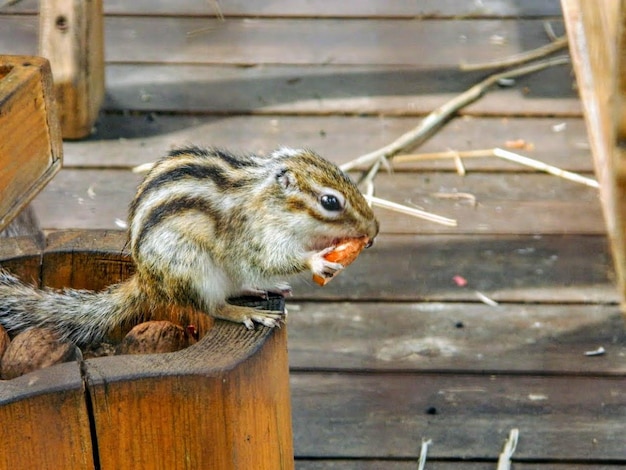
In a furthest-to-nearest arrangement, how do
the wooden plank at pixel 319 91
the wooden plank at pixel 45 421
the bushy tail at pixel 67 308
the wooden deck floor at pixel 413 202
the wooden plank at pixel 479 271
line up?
the wooden plank at pixel 319 91 < the wooden plank at pixel 479 271 < the wooden deck floor at pixel 413 202 < the bushy tail at pixel 67 308 < the wooden plank at pixel 45 421

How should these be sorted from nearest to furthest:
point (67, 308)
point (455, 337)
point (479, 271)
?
point (67, 308) < point (455, 337) < point (479, 271)

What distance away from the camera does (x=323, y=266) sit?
217cm

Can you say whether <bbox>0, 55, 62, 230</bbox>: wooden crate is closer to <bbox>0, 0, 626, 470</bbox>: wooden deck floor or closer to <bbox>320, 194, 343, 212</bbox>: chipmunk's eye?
<bbox>320, 194, 343, 212</bbox>: chipmunk's eye

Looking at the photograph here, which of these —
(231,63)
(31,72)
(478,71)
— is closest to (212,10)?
(231,63)

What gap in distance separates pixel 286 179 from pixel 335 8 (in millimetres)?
2425

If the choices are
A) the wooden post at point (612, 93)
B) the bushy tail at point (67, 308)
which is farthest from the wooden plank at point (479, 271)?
the wooden post at point (612, 93)

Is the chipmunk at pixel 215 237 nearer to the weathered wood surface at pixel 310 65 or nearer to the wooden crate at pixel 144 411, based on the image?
the wooden crate at pixel 144 411

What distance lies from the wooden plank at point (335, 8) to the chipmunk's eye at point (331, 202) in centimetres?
238

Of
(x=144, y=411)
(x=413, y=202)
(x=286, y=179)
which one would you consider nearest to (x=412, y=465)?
(x=286, y=179)

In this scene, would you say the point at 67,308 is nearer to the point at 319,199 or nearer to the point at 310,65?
the point at 319,199

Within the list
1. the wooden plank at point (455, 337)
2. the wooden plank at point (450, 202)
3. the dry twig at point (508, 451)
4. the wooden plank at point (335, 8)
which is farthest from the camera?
the wooden plank at point (335, 8)

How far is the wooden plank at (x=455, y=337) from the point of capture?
9.23ft

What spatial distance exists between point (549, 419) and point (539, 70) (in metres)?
1.84

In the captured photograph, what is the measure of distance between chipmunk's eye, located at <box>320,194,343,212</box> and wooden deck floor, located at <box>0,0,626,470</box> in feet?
2.03
